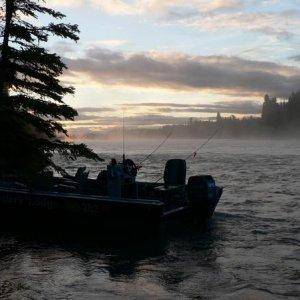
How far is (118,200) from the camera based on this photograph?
14.1 meters

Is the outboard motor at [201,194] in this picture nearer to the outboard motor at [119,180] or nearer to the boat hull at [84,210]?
the boat hull at [84,210]

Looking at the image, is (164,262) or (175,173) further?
(175,173)

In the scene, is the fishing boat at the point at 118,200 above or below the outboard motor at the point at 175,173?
below

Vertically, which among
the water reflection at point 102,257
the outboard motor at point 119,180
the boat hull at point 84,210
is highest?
the outboard motor at point 119,180

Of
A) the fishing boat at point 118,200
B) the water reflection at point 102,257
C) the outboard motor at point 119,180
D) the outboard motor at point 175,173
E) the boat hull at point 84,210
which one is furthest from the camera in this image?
the outboard motor at point 175,173

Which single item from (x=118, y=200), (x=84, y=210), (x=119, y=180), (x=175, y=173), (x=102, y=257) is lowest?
(x=102, y=257)

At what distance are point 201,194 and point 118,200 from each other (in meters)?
3.13

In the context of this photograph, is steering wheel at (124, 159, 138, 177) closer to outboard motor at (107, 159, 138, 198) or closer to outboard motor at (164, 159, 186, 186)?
outboard motor at (107, 159, 138, 198)

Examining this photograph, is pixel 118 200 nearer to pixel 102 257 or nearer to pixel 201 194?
pixel 102 257

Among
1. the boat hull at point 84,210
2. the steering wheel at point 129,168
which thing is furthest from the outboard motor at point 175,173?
the boat hull at point 84,210

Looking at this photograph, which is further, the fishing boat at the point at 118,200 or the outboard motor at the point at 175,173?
the outboard motor at the point at 175,173

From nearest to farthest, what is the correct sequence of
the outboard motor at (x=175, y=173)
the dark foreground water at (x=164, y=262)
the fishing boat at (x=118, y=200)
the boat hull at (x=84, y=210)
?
the dark foreground water at (x=164, y=262), the boat hull at (x=84, y=210), the fishing boat at (x=118, y=200), the outboard motor at (x=175, y=173)

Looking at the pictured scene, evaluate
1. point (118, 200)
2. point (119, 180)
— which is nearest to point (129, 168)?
point (119, 180)

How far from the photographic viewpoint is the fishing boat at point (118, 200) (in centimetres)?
1406
